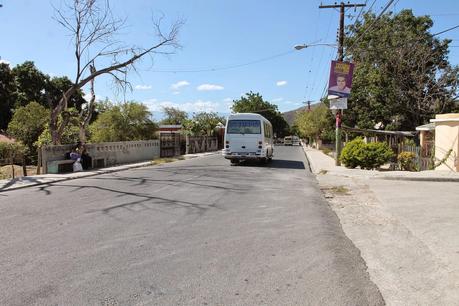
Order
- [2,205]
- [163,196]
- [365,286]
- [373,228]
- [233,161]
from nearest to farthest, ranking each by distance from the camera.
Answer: [365,286] < [373,228] < [2,205] < [163,196] < [233,161]

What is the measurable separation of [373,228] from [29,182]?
11.3 metres

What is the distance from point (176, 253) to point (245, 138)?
1747 cm

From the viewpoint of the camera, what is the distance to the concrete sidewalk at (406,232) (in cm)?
513

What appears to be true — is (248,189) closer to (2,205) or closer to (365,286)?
(2,205)

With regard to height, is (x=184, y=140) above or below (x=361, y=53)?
below

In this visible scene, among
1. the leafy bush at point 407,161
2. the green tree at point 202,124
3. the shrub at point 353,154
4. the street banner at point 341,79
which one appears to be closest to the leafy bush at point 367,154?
the shrub at point 353,154

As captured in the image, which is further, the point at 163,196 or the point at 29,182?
the point at 29,182

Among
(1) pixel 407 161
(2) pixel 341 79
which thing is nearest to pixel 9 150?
(2) pixel 341 79

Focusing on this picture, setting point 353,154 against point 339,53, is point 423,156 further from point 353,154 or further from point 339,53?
point 339,53

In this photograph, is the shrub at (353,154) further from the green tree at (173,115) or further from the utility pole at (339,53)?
the green tree at (173,115)

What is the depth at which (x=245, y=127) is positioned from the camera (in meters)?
23.6

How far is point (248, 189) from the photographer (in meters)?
13.5

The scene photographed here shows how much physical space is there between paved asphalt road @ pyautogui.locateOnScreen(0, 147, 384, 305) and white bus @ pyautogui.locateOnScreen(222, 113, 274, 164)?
38.9 ft

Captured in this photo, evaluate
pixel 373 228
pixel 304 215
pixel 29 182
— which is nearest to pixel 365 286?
pixel 373 228
